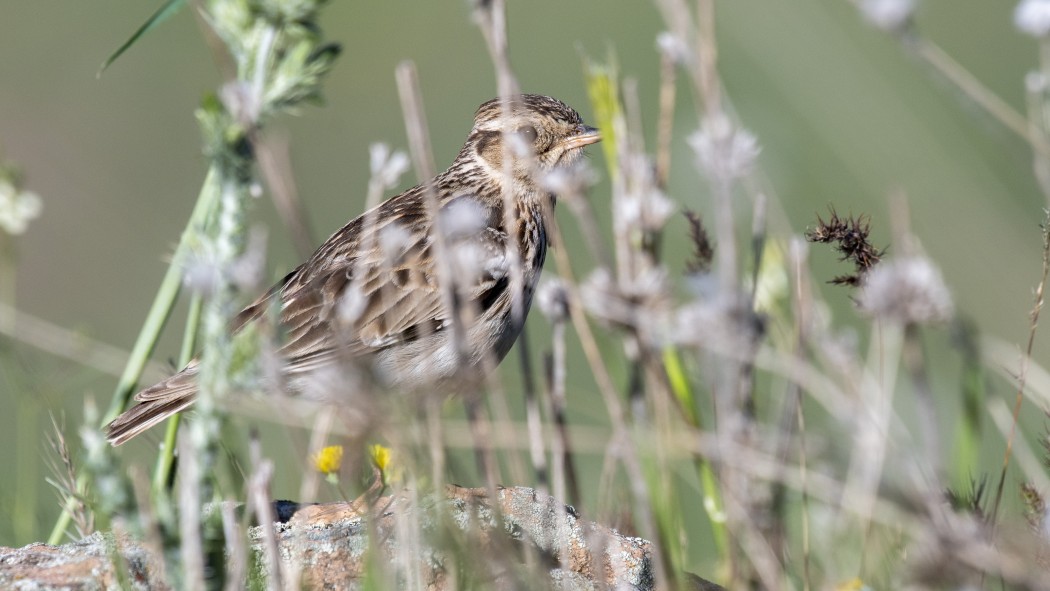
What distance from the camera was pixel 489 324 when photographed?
5.72 metres

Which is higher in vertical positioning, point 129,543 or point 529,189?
point 529,189

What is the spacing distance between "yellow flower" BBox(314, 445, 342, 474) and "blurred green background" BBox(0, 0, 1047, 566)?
4.20 feet

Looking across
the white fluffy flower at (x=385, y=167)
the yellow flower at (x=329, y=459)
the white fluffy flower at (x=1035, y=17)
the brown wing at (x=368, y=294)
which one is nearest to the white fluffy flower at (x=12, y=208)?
the brown wing at (x=368, y=294)

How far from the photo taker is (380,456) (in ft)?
14.4

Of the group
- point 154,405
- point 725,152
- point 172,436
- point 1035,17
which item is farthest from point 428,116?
point 725,152

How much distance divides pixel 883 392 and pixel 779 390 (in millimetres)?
2566

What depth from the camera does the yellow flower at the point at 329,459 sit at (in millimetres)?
4301

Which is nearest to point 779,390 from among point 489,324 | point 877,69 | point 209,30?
point 489,324

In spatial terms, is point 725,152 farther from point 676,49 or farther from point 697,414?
point 697,414

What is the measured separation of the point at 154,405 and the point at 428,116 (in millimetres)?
10073

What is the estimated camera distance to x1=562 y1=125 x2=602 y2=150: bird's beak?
249 inches

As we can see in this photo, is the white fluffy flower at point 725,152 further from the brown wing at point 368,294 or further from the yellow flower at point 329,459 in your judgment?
the brown wing at point 368,294

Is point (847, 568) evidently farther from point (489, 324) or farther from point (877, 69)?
point (877, 69)

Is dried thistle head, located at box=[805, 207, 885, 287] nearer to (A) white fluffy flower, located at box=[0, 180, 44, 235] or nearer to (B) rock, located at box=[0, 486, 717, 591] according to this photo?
(B) rock, located at box=[0, 486, 717, 591]
